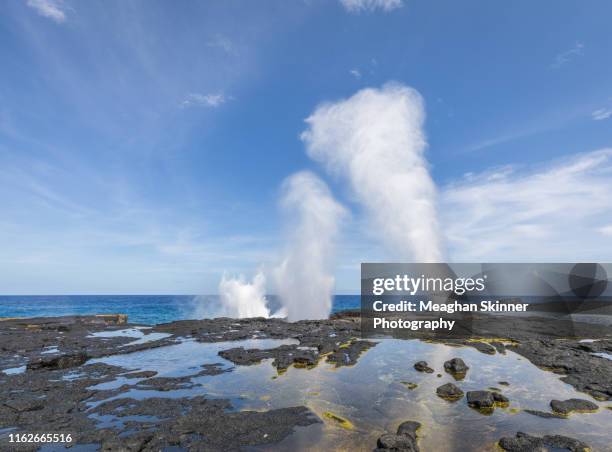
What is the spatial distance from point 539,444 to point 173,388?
1384 centimetres

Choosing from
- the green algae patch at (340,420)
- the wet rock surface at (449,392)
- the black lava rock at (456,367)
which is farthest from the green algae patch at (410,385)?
the green algae patch at (340,420)

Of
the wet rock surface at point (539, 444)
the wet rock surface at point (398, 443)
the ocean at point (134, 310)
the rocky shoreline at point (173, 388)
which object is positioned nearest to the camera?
the wet rock surface at point (398, 443)

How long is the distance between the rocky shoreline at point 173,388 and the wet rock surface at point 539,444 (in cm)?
5

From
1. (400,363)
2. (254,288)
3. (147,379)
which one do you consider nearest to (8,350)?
(147,379)

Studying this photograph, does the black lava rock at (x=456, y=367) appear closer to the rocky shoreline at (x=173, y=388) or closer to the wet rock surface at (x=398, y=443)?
the rocky shoreline at (x=173, y=388)

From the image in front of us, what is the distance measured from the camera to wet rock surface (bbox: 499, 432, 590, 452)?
30.0ft

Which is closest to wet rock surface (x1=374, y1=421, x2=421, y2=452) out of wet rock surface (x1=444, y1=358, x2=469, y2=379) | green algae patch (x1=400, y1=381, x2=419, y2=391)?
green algae patch (x1=400, y1=381, x2=419, y2=391)

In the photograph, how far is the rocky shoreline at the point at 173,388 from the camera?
9.90 m

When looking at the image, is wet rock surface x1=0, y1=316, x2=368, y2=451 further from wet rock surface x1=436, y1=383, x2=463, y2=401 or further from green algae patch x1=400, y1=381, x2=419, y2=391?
wet rock surface x1=436, y1=383, x2=463, y2=401

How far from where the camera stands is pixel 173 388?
48.7 feet

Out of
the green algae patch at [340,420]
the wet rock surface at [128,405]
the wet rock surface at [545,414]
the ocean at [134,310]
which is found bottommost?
the ocean at [134,310]

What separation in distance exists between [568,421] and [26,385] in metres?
22.1

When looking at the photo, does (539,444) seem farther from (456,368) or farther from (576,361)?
(576,361)

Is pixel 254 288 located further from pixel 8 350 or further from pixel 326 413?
pixel 326 413
